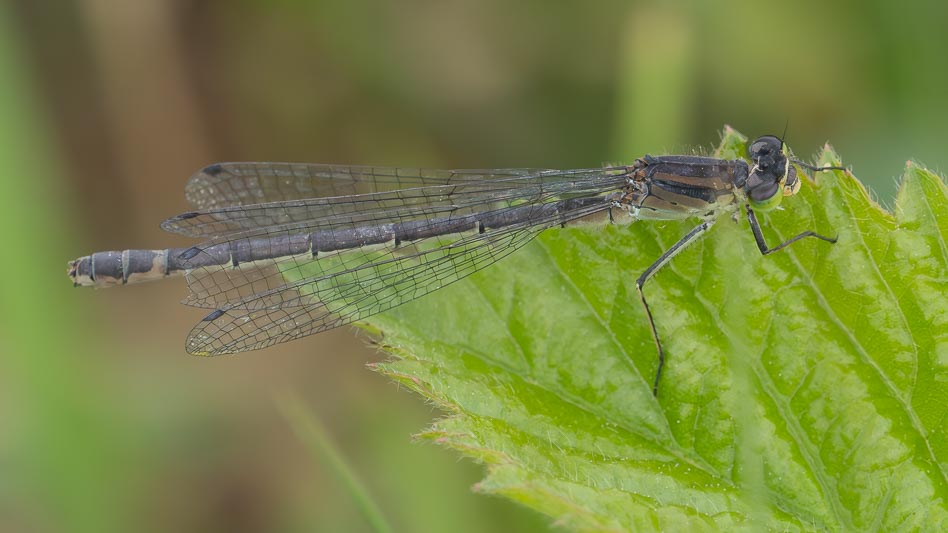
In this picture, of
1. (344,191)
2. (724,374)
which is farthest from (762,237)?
(344,191)

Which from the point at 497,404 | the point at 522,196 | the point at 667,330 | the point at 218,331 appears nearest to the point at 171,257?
the point at 218,331

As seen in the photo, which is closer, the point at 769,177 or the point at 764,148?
the point at 769,177

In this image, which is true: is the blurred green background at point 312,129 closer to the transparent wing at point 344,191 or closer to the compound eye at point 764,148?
the compound eye at point 764,148

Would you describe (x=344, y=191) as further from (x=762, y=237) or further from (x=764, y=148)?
(x=762, y=237)

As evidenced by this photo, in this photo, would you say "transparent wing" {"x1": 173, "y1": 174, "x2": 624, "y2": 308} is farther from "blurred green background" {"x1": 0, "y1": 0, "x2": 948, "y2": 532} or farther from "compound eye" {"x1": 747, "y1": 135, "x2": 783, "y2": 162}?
"compound eye" {"x1": 747, "y1": 135, "x2": 783, "y2": 162}

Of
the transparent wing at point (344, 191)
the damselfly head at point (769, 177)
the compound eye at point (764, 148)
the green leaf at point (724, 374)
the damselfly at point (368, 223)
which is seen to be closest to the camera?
the green leaf at point (724, 374)

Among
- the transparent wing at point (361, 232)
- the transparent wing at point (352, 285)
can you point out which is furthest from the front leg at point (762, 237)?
the transparent wing at point (361, 232)

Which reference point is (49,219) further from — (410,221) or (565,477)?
(565,477)
